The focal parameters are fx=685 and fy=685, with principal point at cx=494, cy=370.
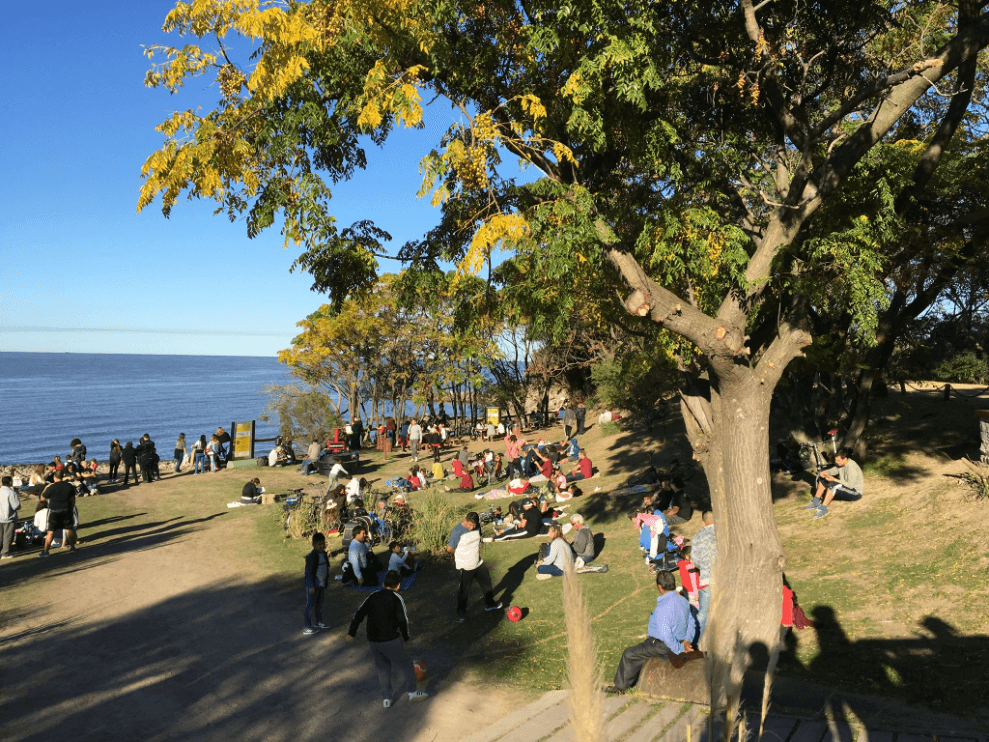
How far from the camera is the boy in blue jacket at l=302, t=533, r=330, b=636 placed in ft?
31.1

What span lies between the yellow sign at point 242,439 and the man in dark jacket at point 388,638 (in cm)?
2054

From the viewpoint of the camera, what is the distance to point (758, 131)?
1085 cm

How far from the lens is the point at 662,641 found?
683 cm

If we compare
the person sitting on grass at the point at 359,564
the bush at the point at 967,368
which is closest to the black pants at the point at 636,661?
the person sitting on grass at the point at 359,564

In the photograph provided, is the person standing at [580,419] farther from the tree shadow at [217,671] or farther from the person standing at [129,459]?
the tree shadow at [217,671]

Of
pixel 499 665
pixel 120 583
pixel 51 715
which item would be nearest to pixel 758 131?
pixel 499 665

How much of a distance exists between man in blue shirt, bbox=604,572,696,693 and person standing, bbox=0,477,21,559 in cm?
1284

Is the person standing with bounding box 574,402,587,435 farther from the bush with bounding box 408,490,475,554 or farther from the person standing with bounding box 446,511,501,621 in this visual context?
the person standing with bounding box 446,511,501,621

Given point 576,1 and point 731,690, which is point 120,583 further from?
point 731,690

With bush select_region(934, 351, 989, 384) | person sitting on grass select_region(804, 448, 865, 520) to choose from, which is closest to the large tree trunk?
person sitting on grass select_region(804, 448, 865, 520)

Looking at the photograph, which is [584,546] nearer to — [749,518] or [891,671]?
[749,518]

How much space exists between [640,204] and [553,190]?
7.91 feet

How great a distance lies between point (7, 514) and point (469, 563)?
10565 millimetres

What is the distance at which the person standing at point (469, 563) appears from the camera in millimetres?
9945
